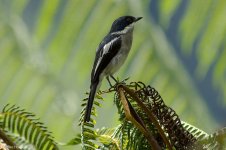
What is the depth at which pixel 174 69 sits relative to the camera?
5.01m

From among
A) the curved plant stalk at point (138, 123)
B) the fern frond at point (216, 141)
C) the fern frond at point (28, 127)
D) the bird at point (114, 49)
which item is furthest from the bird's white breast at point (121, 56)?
the fern frond at point (216, 141)

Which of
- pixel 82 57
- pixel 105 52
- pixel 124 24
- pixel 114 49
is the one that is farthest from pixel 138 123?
pixel 124 24

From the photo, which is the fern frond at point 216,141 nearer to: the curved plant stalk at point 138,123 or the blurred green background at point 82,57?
the curved plant stalk at point 138,123

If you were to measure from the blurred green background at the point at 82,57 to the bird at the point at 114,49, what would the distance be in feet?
0.19

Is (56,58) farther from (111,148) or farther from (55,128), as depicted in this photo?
(111,148)

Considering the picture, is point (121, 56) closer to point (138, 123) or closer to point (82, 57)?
point (82, 57)

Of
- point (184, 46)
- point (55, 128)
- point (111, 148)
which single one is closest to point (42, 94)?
point (55, 128)

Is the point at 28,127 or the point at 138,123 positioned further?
the point at 28,127

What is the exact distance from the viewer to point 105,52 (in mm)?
5504

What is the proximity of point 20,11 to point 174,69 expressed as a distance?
871 millimetres

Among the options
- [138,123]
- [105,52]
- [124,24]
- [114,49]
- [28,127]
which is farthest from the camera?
[124,24]

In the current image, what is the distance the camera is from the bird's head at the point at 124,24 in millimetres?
5859

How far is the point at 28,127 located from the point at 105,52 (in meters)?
2.15

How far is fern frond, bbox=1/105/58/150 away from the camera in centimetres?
336
